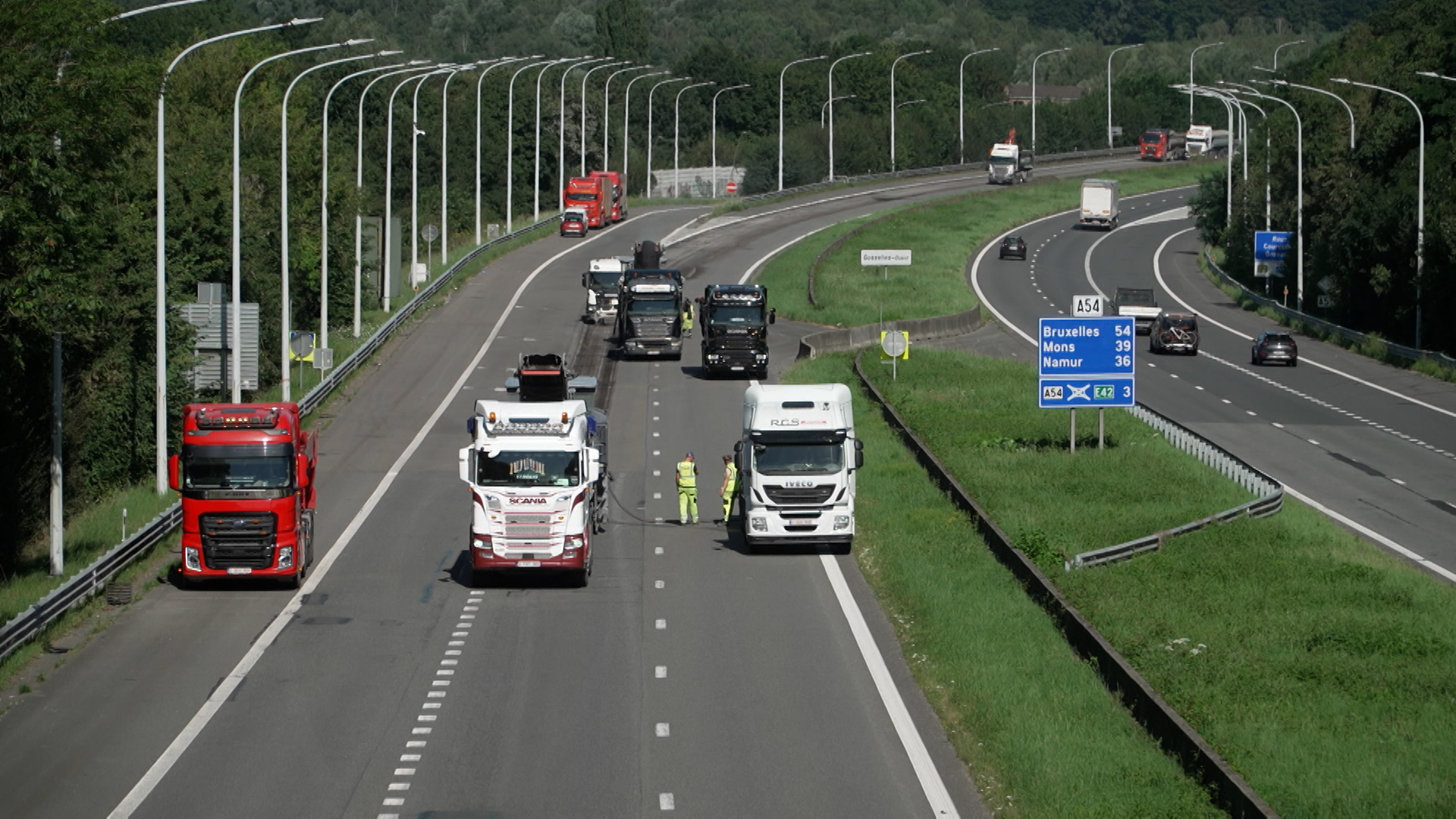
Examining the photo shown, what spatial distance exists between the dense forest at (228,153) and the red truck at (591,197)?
175 inches

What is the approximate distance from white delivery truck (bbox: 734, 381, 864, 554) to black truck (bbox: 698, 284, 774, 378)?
22.4 metres

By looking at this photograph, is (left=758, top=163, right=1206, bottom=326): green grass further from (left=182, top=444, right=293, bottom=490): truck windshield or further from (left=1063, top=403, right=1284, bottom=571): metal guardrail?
(left=182, top=444, right=293, bottom=490): truck windshield

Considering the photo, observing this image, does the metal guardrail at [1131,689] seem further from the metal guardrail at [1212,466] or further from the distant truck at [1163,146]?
the distant truck at [1163,146]

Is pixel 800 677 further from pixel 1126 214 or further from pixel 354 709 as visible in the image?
pixel 1126 214

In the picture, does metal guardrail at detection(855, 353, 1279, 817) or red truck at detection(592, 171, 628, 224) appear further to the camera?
red truck at detection(592, 171, 628, 224)

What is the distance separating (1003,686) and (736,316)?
34.3 metres

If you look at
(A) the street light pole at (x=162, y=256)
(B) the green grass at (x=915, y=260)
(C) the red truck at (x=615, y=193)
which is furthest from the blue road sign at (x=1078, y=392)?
(C) the red truck at (x=615, y=193)

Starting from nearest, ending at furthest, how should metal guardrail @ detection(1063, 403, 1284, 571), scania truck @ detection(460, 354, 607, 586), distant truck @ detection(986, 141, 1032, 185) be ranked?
scania truck @ detection(460, 354, 607, 586)
metal guardrail @ detection(1063, 403, 1284, 571)
distant truck @ detection(986, 141, 1032, 185)

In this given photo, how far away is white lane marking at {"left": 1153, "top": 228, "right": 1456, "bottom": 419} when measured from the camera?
56188 mm

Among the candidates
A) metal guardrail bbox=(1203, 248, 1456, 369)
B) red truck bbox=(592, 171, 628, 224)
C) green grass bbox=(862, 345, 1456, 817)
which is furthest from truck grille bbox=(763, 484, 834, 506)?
red truck bbox=(592, 171, 628, 224)

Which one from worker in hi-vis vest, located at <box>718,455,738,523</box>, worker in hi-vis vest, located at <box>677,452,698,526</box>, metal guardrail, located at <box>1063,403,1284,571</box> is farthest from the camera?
worker in hi-vis vest, located at <box>718,455,738,523</box>

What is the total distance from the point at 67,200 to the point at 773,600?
13.2 meters

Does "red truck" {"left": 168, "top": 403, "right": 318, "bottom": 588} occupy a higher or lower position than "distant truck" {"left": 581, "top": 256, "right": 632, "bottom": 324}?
lower

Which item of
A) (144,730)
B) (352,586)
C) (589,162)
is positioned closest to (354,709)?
(144,730)
